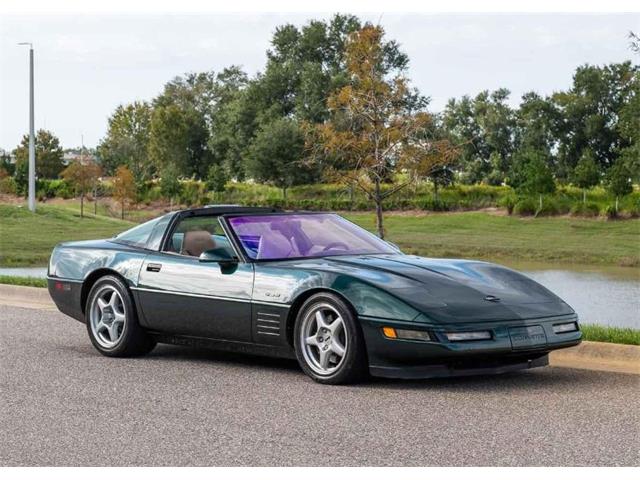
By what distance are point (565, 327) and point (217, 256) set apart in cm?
270

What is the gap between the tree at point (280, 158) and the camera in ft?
197

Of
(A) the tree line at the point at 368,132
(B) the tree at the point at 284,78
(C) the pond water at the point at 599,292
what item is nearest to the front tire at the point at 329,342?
(C) the pond water at the point at 599,292

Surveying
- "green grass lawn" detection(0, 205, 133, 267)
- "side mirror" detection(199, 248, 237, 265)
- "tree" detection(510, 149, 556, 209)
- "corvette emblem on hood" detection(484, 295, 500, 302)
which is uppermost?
"tree" detection(510, 149, 556, 209)

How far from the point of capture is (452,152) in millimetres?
31078

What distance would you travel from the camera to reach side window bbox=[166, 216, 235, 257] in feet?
32.1

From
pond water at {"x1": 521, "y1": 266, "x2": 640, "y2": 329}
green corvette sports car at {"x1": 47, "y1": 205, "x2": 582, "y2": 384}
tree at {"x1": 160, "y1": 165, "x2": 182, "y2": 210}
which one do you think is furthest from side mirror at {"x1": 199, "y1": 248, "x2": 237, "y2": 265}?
Result: tree at {"x1": 160, "y1": 165, "x2": 182, "y2": 210}

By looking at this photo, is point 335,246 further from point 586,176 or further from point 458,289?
point 586,176

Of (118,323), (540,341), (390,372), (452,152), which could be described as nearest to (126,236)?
(118,323)

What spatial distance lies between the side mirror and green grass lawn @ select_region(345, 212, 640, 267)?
29.5m

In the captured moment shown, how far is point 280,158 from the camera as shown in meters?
61.6

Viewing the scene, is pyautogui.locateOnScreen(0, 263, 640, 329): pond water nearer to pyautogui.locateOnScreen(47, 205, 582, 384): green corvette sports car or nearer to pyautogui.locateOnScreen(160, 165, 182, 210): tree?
pyautogui.locateOnScreen(47, 205, 582, 384): green corvette sports car

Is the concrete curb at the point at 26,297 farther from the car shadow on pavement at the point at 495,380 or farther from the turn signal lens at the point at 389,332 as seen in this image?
the turn signal lens at the point at 389,332

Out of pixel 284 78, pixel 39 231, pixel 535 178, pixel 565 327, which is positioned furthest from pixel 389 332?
pixel 284 78

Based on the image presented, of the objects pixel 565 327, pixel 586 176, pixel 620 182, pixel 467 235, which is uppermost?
pixel 586 176
